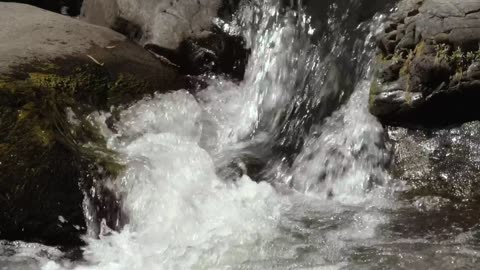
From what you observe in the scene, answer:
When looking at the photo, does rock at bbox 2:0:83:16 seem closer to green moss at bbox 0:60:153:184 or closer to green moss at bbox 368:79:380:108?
green moss at bbox 0:60:153:184

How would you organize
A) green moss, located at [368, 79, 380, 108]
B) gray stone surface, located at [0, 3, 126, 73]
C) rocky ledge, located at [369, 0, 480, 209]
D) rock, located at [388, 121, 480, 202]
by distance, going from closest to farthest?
rock, located at [388, 121, 480, 202]
rocky ledge, located at [369, 0, 480, 209]
green moss, located at [368, 79, 380, 108]
gray stone surface, located at [0, 3, 126, 73]

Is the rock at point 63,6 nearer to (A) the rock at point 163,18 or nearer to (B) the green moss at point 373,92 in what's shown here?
(A) the rock at point 163,18

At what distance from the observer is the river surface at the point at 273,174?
144 inches

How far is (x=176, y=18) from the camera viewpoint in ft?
21.3

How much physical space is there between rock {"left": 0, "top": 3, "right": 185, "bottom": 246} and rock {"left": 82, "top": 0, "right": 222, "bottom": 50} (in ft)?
1.07

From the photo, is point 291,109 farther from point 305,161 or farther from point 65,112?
point 65,112

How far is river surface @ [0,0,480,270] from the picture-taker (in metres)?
3.67

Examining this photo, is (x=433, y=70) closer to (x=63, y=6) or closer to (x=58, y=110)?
(x=58, y=110)

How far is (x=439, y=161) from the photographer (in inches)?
175

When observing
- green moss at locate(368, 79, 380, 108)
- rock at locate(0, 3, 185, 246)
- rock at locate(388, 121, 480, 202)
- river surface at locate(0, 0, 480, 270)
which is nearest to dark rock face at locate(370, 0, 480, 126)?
green moss at locate(368, 79, 380, 108)

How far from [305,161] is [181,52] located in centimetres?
220

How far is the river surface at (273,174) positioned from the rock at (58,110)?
14 cm

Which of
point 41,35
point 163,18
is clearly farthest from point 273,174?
point 41,35

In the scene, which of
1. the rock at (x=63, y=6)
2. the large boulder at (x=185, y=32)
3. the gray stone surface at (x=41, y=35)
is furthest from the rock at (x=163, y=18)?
the rock at (x=63, y=6)
